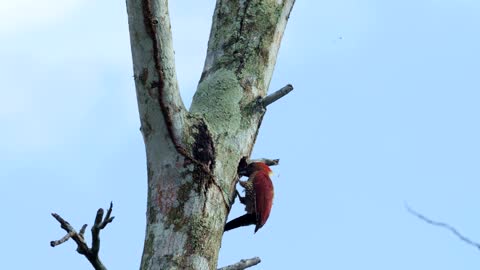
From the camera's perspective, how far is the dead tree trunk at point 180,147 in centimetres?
364

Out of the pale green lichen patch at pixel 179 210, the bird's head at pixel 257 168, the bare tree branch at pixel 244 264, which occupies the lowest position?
the bare tree branch at pixel 244 264

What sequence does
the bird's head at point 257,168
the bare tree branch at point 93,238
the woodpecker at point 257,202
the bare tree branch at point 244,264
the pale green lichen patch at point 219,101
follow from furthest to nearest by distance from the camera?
the woodpecker at point 257,202
the bird's head at point 257,168
the pale green lichen patch at point 219,101
the bare tree branch at point 244,264
the bare tree branch at point 93,238

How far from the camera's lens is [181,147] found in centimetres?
387

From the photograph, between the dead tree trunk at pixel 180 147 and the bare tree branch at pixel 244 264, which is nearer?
the dead tree trunk at pixel 180 147

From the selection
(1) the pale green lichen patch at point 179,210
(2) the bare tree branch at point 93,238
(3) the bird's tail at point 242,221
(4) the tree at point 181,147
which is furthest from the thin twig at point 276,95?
(3) the bird's tail at point 242,221

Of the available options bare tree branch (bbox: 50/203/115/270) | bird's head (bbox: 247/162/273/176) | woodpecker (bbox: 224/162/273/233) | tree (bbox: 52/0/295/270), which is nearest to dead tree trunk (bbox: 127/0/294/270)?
tree (bbox: 52/0/295/270)

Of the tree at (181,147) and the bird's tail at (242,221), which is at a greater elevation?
the tree at (181,147)

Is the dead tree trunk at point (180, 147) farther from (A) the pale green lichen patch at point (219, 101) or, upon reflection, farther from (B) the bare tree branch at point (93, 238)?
(B) the bare tree branch at point (93, 238)

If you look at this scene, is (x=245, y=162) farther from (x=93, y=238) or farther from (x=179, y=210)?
(x=93, y=238)

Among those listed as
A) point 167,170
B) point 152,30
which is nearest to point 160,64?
point 152,30

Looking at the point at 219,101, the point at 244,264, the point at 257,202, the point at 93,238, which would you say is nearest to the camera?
the point at 93,238

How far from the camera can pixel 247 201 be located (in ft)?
19.2

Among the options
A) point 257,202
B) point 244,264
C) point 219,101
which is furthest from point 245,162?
point 257,202

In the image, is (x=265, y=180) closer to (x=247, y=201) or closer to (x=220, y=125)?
(x=247, y=201)
